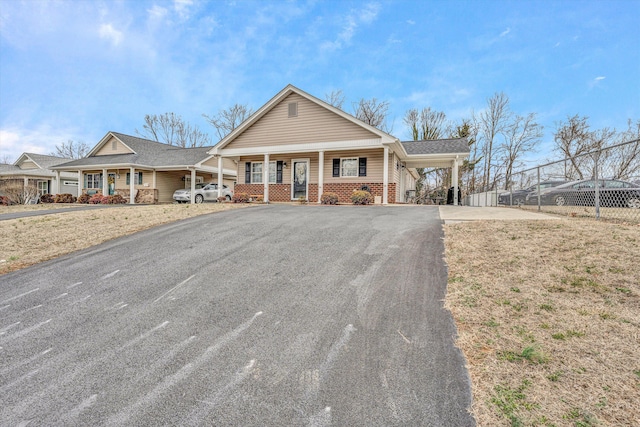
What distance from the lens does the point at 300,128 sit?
15383 mm

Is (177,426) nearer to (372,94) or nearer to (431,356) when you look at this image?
(431,356)

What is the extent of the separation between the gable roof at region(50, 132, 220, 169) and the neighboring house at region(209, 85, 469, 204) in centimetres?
651

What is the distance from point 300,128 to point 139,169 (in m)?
14.9

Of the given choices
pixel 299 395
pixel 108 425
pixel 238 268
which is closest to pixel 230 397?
pixel 299 395

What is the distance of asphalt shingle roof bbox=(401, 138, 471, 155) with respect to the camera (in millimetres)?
16297

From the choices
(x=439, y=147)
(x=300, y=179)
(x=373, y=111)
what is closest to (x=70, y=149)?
(x=373, y=111)

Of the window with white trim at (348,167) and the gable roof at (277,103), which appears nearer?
the gable roof at (277,103)

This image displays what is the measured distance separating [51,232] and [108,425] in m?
8.27

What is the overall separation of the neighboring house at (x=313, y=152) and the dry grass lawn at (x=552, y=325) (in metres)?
9.70

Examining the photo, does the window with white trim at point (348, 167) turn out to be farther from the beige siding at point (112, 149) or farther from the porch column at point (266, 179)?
the beige siding at point (112, 149)

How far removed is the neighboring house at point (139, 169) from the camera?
22.1 meters

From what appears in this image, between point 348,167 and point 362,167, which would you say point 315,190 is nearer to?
point 348,167

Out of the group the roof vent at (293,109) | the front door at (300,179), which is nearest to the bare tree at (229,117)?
the roof vent at (293,109)

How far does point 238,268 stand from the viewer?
4.64 meters
